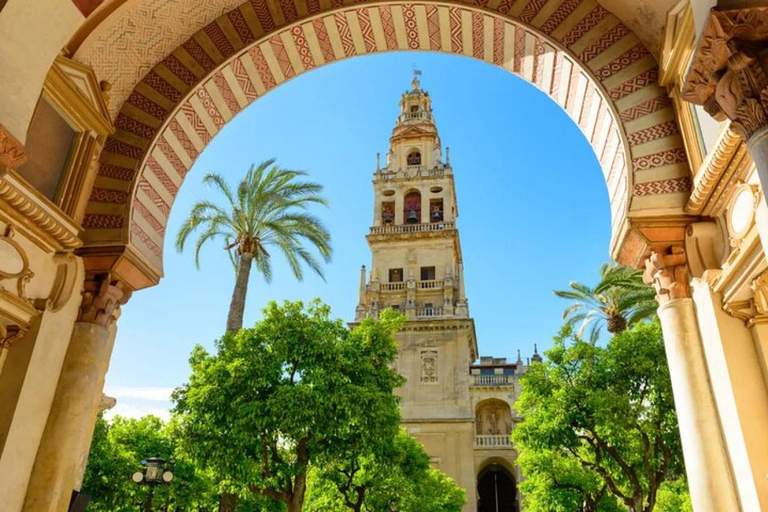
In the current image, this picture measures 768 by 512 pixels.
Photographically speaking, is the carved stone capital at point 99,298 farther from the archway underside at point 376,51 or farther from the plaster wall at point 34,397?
the archway underside at point 376,51

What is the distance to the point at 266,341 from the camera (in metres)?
16.1

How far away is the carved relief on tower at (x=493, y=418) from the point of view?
37938mm

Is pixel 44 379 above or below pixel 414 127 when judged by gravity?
below

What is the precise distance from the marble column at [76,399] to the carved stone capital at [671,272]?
6138mm

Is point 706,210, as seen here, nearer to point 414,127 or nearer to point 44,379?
point 44,379

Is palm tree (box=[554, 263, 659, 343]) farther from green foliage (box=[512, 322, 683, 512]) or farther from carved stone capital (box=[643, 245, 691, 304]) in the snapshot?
carved stone capital (box=[643, 245, 691, 304])

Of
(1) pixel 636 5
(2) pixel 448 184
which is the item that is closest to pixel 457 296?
(2) pixel 448 184

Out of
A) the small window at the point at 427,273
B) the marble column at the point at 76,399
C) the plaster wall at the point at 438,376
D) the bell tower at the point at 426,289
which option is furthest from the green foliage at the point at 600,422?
the small window at the point at 427,273

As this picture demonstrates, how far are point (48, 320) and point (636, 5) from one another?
7543mm

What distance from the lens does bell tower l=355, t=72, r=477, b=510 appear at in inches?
1372

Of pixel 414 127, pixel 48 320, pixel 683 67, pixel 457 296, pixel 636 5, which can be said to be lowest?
pixel 48 320

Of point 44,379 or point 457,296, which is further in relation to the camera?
point 457,296

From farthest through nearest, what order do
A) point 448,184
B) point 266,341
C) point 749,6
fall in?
point 448,184 → point 266,341 → point 749,6

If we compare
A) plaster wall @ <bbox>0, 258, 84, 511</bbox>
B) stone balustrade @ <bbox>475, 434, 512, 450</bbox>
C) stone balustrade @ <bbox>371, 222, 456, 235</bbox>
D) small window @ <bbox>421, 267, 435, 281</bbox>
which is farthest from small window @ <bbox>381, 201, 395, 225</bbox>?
plaster wall @ <bbox>0, 258, 84, 511</bbox>
